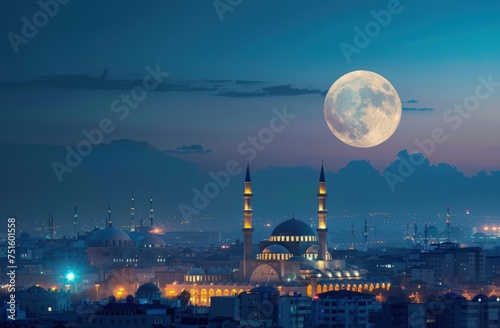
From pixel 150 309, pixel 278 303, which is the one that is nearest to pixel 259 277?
pixel 278 303

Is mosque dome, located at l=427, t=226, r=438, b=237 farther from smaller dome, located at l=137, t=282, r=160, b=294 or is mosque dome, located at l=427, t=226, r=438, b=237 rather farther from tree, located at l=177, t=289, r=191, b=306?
smaller dome, located at l=137, t=282, r=160, b=294

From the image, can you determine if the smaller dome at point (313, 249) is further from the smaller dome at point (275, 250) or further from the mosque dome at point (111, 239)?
the mosque dome at point (111, 239)

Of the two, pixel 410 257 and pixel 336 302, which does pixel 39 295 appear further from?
pixel 410 257

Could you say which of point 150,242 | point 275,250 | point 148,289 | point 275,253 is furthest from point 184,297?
point 150,242

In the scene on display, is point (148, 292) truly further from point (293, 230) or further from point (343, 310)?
point (293, 230)

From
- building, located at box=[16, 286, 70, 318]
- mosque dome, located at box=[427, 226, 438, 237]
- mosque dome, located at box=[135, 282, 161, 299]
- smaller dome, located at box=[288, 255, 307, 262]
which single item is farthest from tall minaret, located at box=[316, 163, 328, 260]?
mosque dome, located at box=[427, 226, 438, 237]
